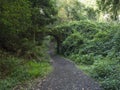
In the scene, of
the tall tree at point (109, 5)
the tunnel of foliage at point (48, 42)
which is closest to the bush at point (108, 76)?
the tunnel of foliage at point (48, 42)

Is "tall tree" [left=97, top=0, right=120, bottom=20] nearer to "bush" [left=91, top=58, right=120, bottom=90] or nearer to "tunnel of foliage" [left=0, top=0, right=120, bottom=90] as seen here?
"tunnel of foliage" [left=0, top=0, right=120, bottom=90]

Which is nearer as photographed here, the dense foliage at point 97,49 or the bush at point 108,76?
the bush at point 108,76

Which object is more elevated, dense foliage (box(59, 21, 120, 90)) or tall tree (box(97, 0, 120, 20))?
tall tree (box(97, 0, 120, 20))

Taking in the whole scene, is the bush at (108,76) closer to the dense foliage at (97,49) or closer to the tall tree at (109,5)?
the dense foliage at (97,49)

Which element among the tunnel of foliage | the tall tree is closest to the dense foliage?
the tunnel of foliage

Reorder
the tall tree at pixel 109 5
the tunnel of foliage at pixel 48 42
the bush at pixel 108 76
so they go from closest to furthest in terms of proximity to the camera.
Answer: the bush at pixel 108 76 → the tunnel of foliage at pixel 48 42 → the tall tree at pixel 109 5

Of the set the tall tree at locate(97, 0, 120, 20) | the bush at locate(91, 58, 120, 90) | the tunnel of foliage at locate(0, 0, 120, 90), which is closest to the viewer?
the bush at locate(91, 58, 120, 90)

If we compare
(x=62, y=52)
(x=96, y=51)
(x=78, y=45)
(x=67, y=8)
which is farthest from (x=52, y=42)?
(x=96, y=51)

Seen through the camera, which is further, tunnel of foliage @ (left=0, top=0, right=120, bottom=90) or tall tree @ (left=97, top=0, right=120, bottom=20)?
tall tree @ (left=97, top=0, right=120, bottom=20)

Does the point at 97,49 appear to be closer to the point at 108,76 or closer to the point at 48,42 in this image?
the point at 108,76

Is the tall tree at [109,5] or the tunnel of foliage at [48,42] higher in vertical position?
the tall tree at [109,5]

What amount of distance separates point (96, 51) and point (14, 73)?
527 inches

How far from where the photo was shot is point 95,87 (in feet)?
35.3

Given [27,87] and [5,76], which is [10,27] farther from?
[27,87]
